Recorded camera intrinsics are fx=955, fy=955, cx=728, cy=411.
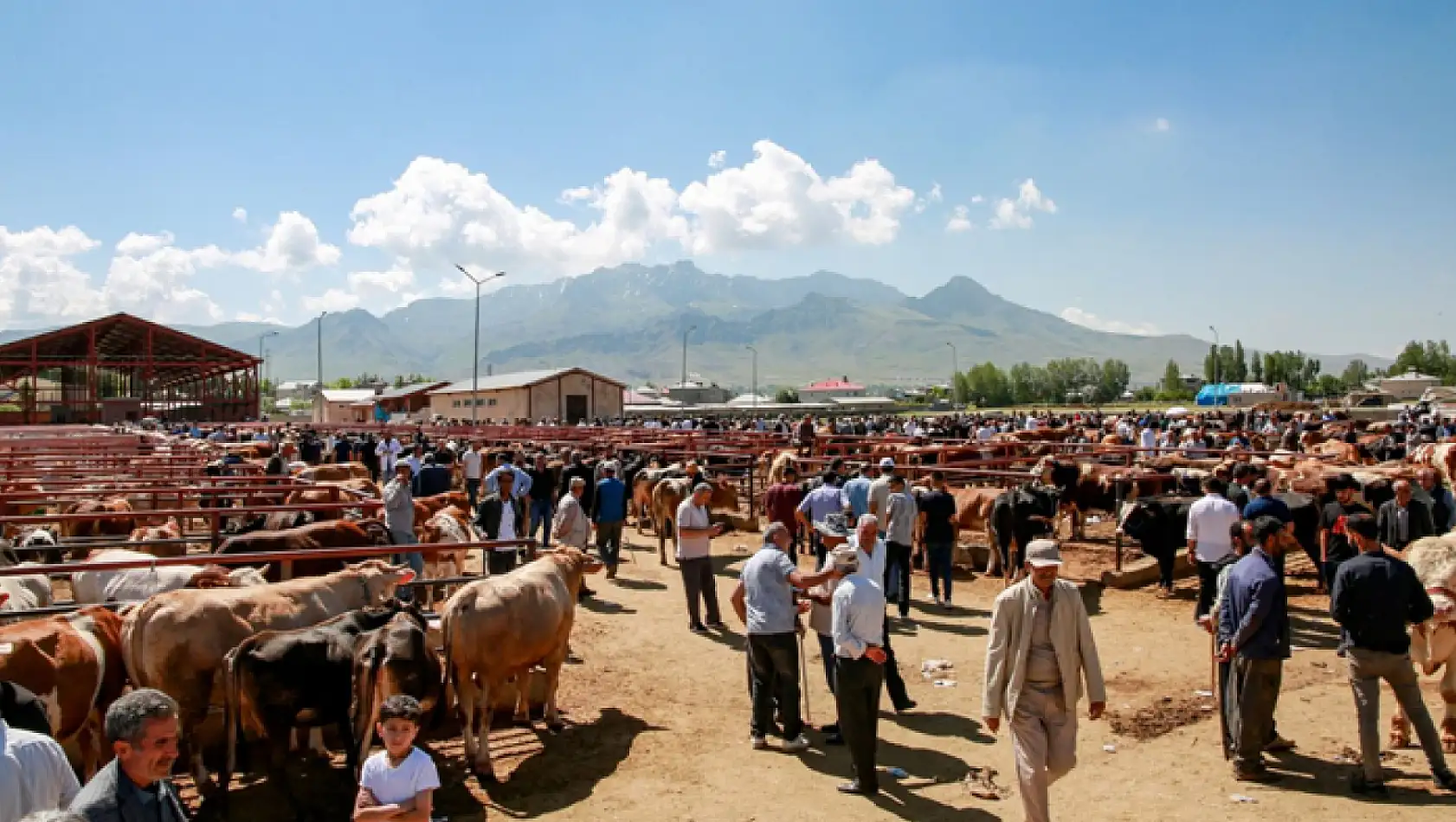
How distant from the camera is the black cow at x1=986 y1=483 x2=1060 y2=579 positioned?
13914 millimetres

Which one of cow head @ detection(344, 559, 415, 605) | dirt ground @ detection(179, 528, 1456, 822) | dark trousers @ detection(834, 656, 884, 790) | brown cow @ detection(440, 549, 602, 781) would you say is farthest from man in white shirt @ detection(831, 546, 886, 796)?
cow head @ detection(344, 559, 415, 605)

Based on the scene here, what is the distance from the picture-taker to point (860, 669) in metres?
7.07

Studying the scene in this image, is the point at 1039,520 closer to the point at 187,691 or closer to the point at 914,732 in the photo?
the point at 914,732

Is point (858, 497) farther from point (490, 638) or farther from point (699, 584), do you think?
point (490, 638)

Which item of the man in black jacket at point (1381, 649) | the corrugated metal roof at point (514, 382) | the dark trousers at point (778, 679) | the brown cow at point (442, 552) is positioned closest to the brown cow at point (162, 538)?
the brown cow at point (442, 552)

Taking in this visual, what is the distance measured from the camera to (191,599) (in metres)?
6.88

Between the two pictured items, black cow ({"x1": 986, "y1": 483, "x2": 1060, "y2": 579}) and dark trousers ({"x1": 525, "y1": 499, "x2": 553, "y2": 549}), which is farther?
dark trousers ({"x1": 525, "y1": 499, "x2": 553, "y2": 549})

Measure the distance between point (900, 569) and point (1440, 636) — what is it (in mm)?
6137

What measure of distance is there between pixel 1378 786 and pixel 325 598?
802cm

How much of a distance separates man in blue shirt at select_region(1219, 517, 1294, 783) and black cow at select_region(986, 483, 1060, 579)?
622 centimetres

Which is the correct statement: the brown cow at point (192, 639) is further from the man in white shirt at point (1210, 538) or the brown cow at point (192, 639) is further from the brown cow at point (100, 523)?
the man in white shirt at point (1210, 538)

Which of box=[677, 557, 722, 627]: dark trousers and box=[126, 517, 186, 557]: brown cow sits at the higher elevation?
box=[126, 517, 186, 557]: brown cow


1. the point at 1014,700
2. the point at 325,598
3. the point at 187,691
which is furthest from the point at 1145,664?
the point at 187,691

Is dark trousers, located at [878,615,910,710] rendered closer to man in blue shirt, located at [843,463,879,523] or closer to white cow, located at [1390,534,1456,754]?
white cow, located at [1390,534,1456,754]
